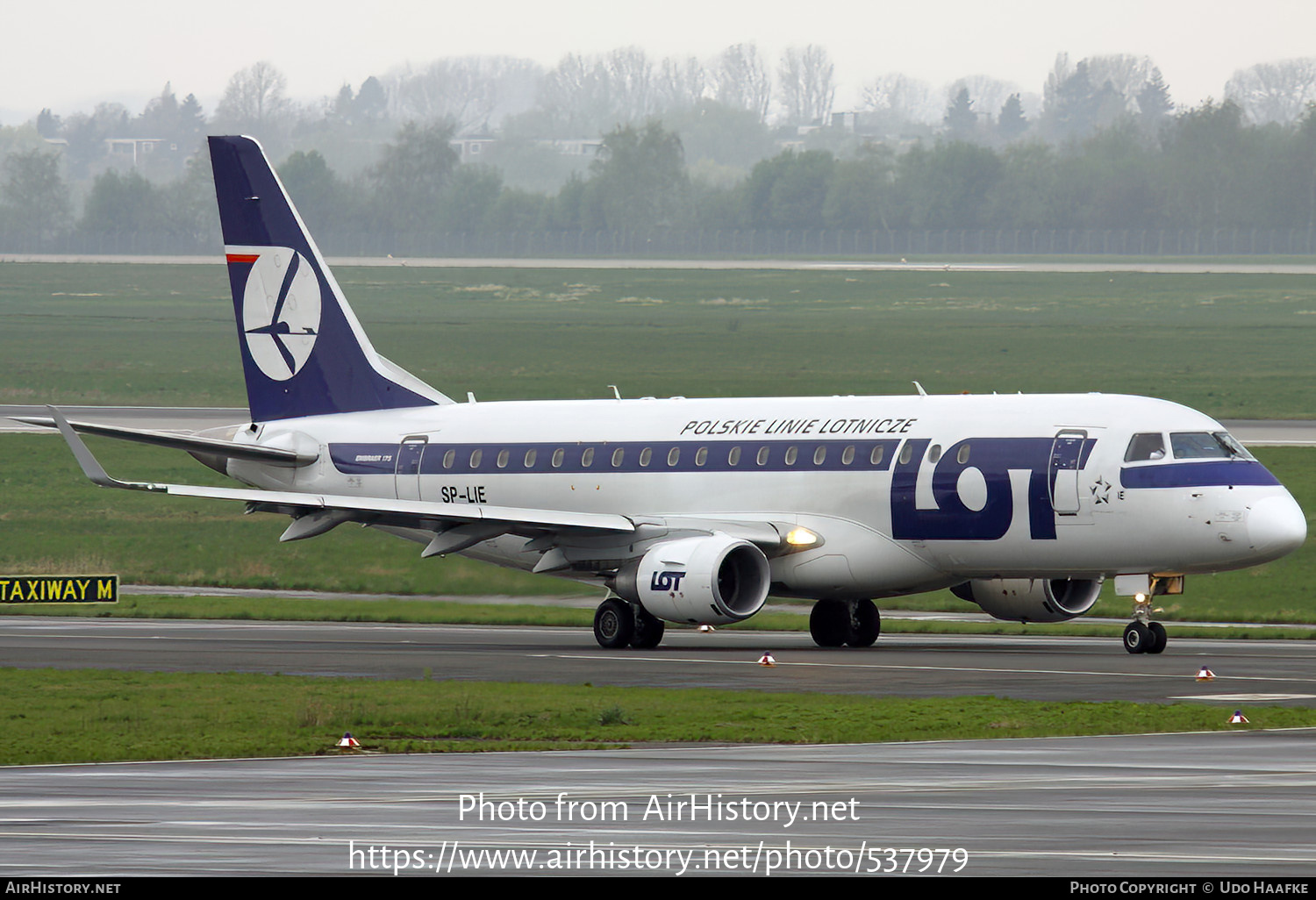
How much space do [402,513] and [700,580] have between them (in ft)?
20.1

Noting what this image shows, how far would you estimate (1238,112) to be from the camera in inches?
7013

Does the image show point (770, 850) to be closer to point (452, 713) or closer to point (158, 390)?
point (452, 713)

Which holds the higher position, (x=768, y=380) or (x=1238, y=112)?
(x=1238, y=112)

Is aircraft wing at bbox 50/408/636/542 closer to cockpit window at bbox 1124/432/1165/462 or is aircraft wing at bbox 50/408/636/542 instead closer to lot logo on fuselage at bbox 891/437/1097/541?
lot logo on fuselage at bbox 891/437/1097/541

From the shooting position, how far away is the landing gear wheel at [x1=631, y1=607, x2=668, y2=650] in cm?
3934

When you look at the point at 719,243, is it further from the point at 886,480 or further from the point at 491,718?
the point at 491,718

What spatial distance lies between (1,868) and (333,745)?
900cm

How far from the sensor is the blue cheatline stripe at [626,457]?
38.8 meters

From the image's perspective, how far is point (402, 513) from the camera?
3947 centimetres

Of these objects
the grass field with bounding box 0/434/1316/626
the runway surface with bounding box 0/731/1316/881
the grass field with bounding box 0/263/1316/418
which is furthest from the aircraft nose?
the grass field with bounding box 0/263/1316/418

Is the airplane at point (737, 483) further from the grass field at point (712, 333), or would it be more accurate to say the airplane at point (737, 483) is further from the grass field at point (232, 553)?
the grass field at point (712, 333)

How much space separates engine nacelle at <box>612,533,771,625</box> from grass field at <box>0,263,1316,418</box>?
4728cm

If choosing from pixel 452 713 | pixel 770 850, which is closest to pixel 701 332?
pixel 452 713

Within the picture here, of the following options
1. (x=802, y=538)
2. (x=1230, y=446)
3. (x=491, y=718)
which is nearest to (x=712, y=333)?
(x=802, y=538)
